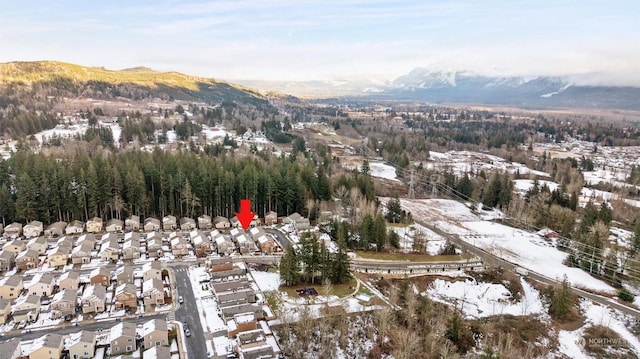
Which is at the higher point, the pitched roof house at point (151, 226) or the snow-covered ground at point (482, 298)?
the pitched roof house at point (151, 226)

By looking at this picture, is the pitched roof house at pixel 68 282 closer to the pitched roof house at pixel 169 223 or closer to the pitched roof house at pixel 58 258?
the pitched roof house at pixel 58 258

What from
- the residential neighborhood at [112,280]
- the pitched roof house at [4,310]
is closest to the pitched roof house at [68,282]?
the residential neighborhood at [112,280]

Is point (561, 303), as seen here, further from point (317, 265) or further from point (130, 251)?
point (130, 251)

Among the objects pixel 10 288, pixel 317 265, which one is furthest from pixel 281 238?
pixel 10 288

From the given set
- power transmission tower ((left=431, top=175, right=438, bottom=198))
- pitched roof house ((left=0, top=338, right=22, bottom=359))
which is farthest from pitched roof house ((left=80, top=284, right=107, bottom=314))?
power transmission tower ((left=431, top=175, right=438, bottom=198))

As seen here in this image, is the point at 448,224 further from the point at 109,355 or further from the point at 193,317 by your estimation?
the point at 109,355

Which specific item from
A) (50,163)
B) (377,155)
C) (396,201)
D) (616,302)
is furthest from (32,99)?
(616,302)
